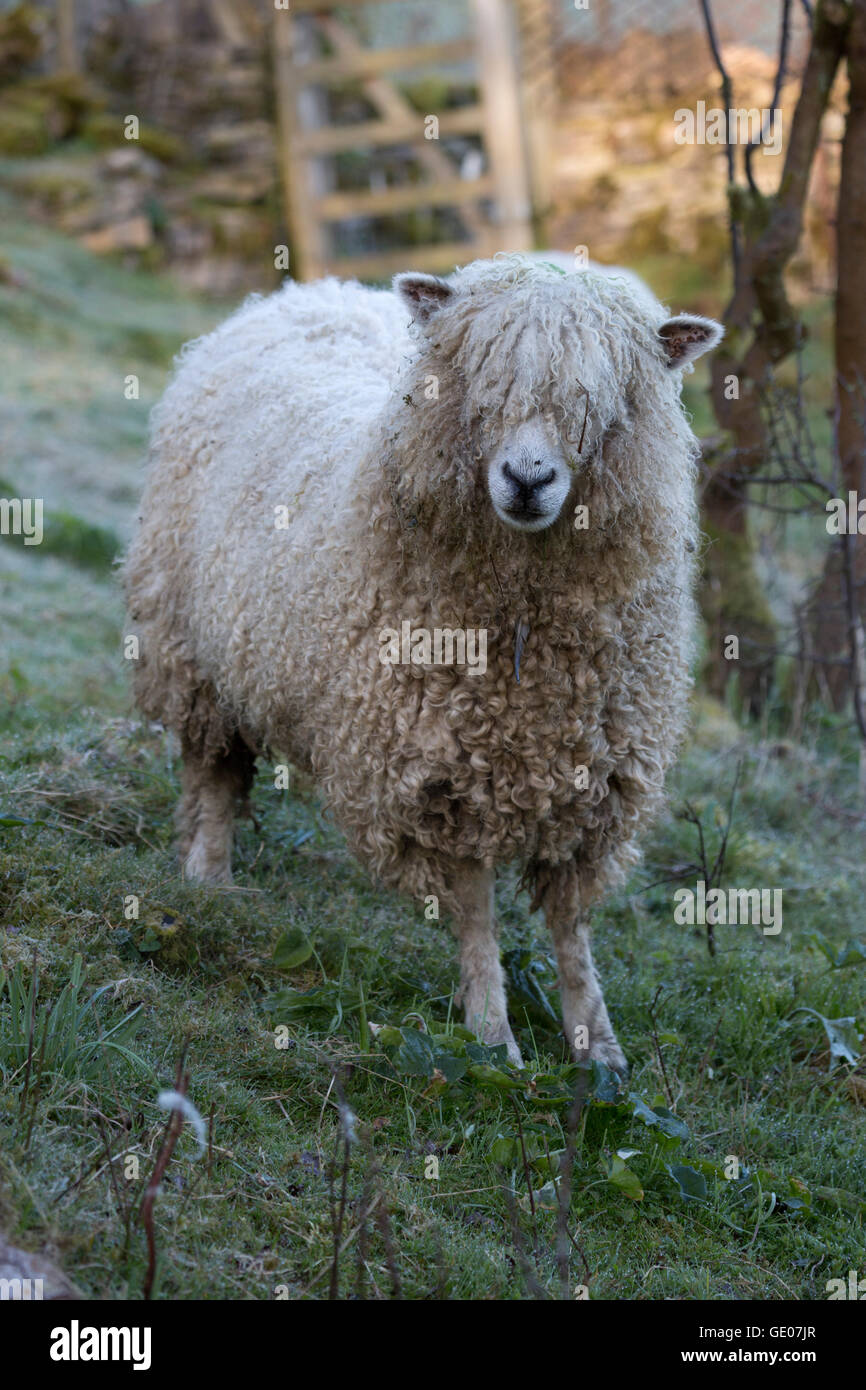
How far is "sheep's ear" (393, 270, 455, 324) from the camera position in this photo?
331 cm

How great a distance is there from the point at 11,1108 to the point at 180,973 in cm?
89

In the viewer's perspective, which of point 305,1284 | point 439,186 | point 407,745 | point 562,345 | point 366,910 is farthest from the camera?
point 439,186

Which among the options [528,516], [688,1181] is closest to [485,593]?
[528,516]

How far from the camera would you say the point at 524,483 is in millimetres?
3012

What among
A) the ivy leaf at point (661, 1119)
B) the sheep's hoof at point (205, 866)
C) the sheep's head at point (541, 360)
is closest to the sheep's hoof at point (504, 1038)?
the ivy leaf at point (661, 1119)

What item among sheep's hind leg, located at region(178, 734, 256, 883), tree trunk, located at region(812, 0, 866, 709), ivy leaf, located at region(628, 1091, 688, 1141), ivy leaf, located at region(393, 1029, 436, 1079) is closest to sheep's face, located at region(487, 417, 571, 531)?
ivy leaf, located at region(393, 1029, 436, 1079)

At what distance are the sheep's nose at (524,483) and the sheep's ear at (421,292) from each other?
59 cm

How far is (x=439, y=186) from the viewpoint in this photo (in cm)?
1277

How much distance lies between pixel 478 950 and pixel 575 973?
1.02 feet

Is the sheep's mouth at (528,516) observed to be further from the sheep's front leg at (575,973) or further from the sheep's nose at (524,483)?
the sheep's front leg at (575,973)

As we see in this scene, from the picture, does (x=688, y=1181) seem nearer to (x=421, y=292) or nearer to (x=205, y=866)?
(x=205, y=866)

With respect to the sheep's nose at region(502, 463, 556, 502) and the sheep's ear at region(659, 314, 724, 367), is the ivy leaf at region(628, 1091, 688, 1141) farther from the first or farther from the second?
the sheep's ear at region(659, 314, 724, 367)

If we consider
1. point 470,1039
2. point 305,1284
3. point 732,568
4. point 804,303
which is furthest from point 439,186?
point 305,1284

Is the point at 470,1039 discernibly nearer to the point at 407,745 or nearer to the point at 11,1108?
the point at 407,745
